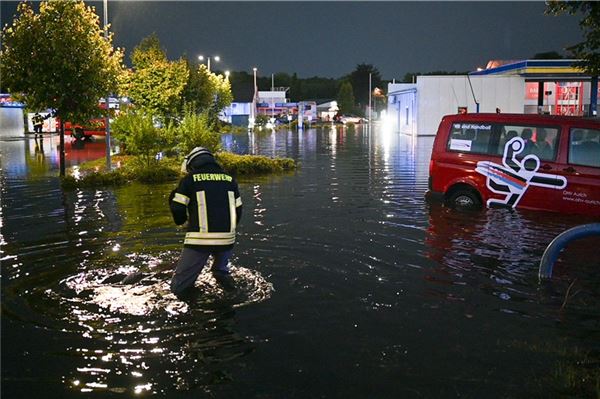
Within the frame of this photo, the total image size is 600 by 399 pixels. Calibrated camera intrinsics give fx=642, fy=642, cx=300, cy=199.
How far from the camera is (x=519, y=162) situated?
12.2m

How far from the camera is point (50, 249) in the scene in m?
10.1

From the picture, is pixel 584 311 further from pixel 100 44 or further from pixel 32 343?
pixel 100 44

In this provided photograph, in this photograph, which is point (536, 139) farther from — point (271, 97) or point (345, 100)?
point (345, 100)

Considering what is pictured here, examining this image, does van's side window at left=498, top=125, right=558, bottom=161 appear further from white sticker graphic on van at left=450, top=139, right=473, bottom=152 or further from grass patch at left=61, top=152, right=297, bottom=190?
grass patch at left=61, top=152, right=297, bottom=190

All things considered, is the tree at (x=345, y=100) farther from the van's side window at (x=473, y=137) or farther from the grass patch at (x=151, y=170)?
the van's side window at (x=473, y=137)

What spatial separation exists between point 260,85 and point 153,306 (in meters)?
152

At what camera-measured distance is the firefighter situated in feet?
22.5

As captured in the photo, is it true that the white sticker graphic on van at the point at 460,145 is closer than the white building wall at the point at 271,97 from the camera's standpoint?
Yes

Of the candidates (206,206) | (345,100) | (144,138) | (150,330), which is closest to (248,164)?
(144,138)

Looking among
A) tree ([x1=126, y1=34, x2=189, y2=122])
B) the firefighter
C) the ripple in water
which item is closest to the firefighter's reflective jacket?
the firefighter

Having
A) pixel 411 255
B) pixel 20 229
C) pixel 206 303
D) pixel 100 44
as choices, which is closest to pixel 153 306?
pixel 206 303

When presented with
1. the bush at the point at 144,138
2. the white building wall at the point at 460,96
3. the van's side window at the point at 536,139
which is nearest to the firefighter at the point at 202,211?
the van's side window at the point at 536,139

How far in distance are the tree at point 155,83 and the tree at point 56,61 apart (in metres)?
9.86

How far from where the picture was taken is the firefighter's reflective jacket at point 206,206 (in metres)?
6.85
